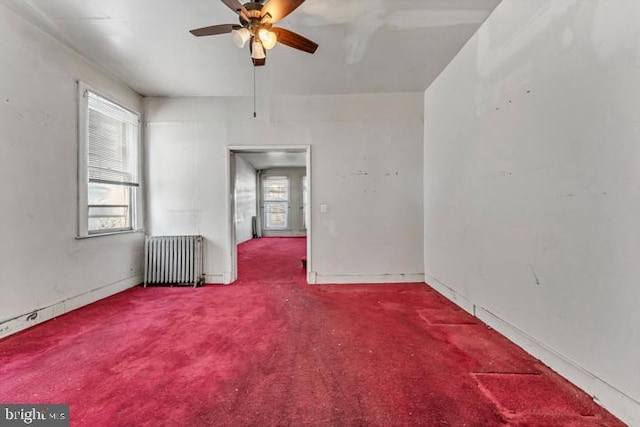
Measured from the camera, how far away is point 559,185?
5.78ft

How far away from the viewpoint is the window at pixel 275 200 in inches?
402

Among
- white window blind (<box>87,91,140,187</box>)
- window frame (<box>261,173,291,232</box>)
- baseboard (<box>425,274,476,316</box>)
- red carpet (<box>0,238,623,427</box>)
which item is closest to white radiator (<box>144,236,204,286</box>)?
red carpet (<box>0,238,623,427</box>)

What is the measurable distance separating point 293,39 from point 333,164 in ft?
6.52

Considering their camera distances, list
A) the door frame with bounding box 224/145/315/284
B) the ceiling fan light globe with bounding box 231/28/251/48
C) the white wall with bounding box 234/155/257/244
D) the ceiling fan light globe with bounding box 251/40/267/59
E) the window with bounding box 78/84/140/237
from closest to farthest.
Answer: the ceiling fan light globe with bounding box 231/28/251/48, the ceiling fan light globe with bounding box 251/40/267/59, the window with bounding box 78/84/140/237, the door frame with bounding box 224/145/315/284, the white wall with bounding box 234/155/257/244

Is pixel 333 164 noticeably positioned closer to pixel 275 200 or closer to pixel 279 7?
pixel 279 7

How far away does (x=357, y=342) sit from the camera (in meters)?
2.22

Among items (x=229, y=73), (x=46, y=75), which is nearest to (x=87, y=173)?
(x=46, y=75)

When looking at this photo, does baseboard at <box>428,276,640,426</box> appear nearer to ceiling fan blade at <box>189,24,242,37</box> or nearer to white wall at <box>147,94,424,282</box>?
white wall at <box>147,94,424,282</box>

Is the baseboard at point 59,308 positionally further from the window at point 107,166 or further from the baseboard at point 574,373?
the baseboard at point 574,373

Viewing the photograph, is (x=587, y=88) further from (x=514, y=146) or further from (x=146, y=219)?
(x=146, y=219)

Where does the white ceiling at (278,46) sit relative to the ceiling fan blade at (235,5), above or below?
above

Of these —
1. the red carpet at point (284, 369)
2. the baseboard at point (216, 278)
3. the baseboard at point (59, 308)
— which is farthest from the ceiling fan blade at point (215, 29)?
the baseboard at point (216, 278)

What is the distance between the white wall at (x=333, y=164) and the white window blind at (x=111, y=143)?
0.86 ft

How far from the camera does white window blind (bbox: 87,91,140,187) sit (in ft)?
10.4
